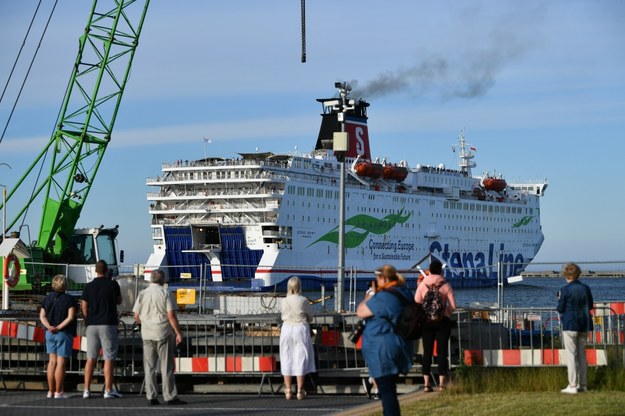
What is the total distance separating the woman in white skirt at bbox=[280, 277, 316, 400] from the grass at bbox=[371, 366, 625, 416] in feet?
4.56

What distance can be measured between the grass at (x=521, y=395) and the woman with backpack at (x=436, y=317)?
294mm

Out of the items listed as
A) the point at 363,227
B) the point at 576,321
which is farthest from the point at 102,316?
the point at 363,227

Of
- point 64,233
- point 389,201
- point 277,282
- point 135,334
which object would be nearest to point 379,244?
point 389,201

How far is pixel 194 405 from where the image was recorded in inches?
481

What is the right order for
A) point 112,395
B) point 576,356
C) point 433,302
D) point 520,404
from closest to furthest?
1. point 520,404
2. point 576,356
3. point 433,302
4. point 112,395

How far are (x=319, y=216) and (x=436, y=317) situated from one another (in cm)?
5954

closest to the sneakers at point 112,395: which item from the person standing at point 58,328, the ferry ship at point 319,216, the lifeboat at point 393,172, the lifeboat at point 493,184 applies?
the person standing at point 58,328

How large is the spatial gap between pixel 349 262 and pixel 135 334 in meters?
58.1

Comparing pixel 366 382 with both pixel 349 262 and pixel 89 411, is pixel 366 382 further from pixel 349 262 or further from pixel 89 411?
pixel 349 262

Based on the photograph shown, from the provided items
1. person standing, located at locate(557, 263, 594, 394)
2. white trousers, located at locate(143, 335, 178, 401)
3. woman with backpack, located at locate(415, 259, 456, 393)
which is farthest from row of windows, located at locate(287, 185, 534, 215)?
→ person standing, located at locate(557, 263, 594, 394)

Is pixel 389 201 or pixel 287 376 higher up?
pixel 389 201

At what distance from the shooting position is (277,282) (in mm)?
64750

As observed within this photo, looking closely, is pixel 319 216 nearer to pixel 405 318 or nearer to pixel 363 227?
pixel 363 227

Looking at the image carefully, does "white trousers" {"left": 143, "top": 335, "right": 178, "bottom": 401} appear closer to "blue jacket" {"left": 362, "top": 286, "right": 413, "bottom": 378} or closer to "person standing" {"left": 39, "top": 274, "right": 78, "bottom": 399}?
"person standing" {"left": 39, "top": 274, "right": 78, "bottom": 399}
